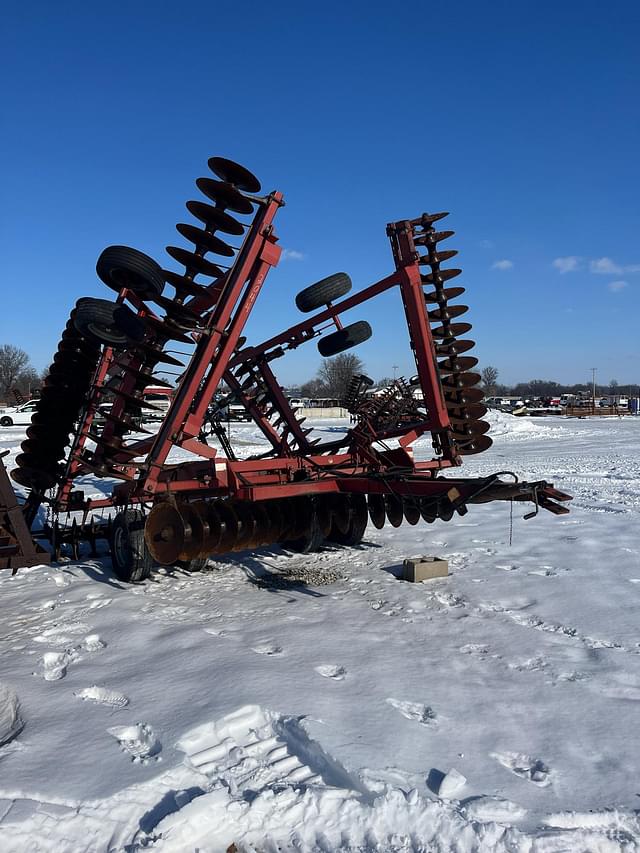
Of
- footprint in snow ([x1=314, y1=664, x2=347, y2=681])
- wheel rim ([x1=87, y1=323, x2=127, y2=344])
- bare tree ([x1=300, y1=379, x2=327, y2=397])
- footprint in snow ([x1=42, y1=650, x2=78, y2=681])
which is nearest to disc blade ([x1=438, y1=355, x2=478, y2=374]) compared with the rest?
wheel rim ([x1=87, y1=323, x2=127, y2=344])

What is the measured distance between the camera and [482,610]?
541 cm

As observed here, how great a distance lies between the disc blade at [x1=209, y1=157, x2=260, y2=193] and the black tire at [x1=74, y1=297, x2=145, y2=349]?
158cm

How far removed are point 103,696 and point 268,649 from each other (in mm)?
1129

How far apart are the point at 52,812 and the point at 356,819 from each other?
1.21 meters

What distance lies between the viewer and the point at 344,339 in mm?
7812

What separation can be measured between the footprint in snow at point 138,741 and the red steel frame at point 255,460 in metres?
2.94

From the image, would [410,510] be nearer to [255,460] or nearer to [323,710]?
[255,460]

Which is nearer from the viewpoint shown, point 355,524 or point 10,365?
point 355,524

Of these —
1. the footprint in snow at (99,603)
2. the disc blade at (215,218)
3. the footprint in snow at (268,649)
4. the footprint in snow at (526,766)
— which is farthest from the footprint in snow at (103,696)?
the disc blade at (215,218)

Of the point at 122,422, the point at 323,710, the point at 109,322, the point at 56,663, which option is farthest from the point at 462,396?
the point at 56,663

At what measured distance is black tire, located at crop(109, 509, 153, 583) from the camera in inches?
251

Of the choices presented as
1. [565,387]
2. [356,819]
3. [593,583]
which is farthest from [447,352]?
[565,387]

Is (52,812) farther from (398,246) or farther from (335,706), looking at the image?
(398,246)

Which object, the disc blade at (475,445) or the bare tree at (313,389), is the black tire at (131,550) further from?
the bare tree at (313,389)
